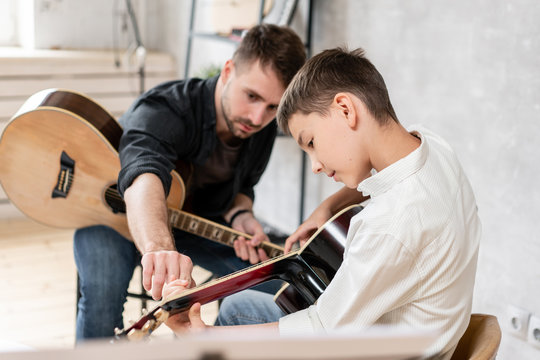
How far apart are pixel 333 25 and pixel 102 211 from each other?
1.39 metres

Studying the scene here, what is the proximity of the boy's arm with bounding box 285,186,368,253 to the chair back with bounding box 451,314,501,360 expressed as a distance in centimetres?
54

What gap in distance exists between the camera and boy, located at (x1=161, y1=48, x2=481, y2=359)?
1.03 meters

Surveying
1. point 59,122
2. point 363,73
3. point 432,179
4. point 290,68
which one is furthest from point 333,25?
point 432,179

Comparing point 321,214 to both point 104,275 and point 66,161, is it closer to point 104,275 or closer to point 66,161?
point 104,275

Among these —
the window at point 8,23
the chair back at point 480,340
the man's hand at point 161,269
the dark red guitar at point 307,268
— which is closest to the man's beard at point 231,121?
the dark red guitar at point 307,268

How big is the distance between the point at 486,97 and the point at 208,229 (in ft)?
3.21

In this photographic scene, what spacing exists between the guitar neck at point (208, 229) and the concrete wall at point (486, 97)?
0.62 meters

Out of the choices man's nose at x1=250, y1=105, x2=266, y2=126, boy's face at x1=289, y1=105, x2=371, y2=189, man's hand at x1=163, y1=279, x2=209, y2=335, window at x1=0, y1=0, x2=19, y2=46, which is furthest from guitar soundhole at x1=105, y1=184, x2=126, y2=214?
window at x1=0, y1=0, x2=19, y2=46

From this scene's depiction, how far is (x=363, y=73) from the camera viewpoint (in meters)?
1.24

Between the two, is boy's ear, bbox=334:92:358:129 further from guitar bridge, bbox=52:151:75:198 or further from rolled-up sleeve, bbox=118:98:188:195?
guitar bridge, bbox=52:151:75:198

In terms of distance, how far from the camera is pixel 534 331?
6.32 feet

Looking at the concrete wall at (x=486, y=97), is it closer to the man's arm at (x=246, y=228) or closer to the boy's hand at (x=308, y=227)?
the boy's hand at (x=308, y=227)

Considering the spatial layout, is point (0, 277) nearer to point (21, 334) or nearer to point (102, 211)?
point (21, 334)

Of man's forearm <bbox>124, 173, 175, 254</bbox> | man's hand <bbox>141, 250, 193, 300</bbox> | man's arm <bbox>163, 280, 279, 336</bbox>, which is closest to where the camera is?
man's arm <bbox>163, 280, 279, 336</bbox>
